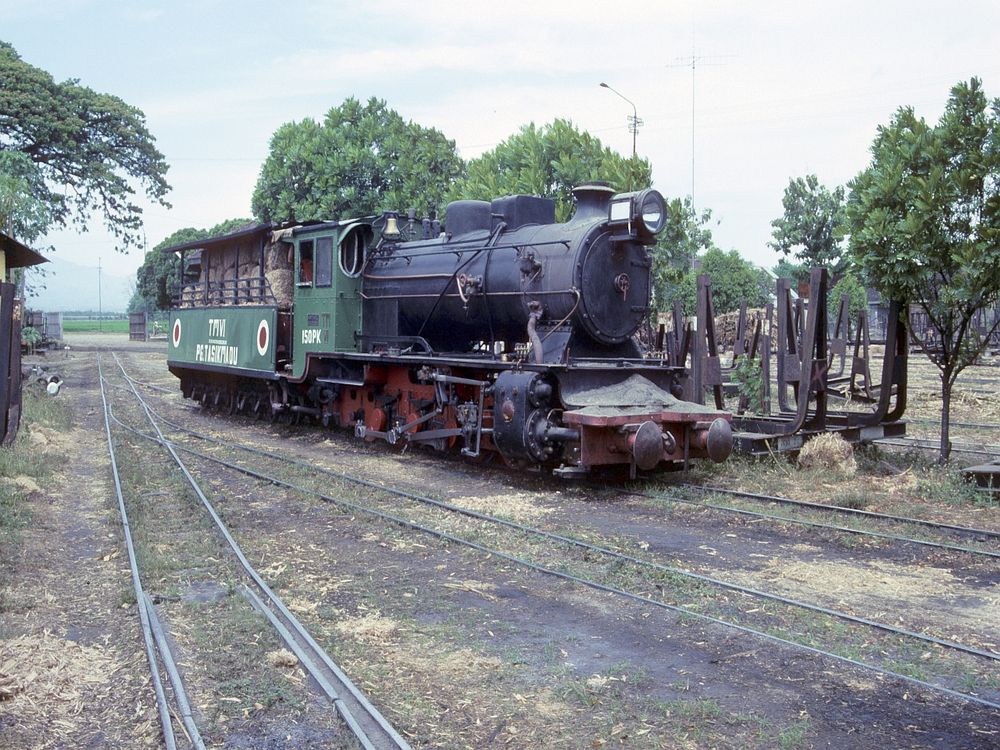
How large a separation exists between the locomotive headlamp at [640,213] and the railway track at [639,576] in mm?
3642

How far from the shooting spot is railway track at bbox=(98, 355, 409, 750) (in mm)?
3793

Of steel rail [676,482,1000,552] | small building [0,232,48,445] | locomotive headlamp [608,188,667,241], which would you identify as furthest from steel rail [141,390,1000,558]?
small building [0,232,48,445]

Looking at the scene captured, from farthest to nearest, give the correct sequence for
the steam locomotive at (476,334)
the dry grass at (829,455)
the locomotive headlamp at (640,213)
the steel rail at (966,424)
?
the steel rail at (966,424) < the dry grass at (829,455) < the locomotive headlamp at (640,213) < the steam locomotive at (476,334)

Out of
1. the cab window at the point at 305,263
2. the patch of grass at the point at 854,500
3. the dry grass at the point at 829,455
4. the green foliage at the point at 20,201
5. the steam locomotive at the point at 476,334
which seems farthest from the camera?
the green foliage at the point at 20,201

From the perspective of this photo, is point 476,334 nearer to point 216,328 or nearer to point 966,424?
point 216,328

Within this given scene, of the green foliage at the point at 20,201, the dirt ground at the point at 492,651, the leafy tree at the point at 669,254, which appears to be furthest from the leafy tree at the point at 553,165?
the dirt ground at the point at 492,651

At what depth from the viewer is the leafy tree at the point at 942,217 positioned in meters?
9.41

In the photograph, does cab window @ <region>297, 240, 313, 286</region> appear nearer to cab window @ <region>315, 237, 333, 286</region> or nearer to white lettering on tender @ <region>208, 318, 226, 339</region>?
cab window @ <region>315, 237, 333, 286</region>

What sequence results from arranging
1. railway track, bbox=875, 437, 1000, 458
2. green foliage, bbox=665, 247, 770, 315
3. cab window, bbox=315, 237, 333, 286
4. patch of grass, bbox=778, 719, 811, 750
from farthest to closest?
1. green foliage, bbox=665, 247, 770, 315
2. cab window, bbox=315, 237, 333, 286
3. railway track, bbox=875, 437, 1000, 458
4. patch of grass, bbox=778, 719, 811, 750

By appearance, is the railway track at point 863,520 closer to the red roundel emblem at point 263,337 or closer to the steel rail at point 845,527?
the steel rail at point 845,527

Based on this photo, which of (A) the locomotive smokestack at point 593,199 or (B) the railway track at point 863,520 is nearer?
(B) the railway track at point 863,520

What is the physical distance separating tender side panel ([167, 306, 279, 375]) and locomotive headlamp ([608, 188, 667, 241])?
6408mm

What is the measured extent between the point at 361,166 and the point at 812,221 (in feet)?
72.9

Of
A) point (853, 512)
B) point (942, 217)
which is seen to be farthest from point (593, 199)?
point (853, 512)
